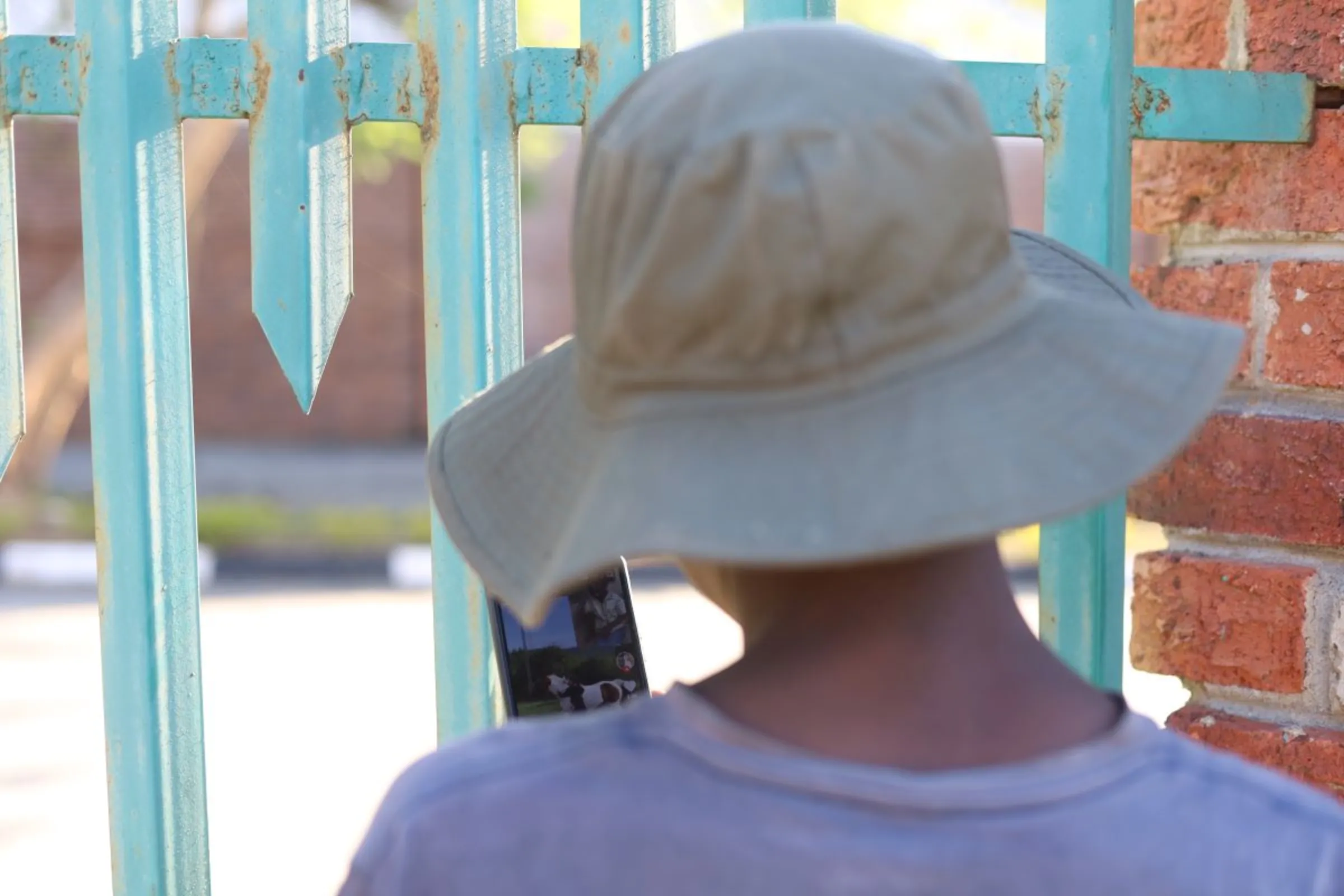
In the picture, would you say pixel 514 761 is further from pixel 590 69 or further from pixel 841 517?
pixel 590 69

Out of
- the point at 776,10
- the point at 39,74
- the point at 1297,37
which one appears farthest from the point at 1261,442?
the point at 39,74

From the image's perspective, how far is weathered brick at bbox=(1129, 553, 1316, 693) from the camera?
1529mm

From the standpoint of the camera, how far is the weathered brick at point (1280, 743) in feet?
4.95

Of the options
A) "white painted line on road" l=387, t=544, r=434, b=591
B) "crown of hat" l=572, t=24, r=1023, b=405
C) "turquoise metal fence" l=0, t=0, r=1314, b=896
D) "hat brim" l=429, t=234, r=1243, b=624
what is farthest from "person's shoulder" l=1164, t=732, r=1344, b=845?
"white painted line on road" l=387, t=544, r=434, b=591

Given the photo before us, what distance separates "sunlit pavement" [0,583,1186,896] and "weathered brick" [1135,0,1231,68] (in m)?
1.49

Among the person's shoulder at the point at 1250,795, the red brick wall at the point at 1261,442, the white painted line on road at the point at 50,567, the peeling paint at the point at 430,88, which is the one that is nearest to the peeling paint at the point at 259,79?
the peeling paint at the point at 430,88

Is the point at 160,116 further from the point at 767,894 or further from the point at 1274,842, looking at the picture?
the point at 1274,842

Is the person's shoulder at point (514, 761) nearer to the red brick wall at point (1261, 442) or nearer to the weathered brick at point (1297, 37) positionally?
the red brick wall at point (1261, 442)

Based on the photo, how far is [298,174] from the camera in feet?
4.84

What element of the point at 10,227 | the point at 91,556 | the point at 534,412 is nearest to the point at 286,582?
the point at 91,556

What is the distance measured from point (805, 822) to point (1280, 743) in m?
0.89

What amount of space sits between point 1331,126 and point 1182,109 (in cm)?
15

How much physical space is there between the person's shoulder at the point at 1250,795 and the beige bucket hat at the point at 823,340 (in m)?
0.16

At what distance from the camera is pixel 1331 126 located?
1536 millimetres
